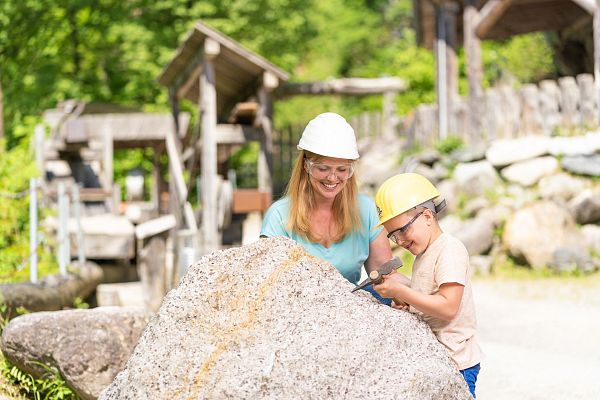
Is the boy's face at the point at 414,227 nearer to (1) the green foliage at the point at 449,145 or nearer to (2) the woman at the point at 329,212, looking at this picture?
(2) the woman at the point at 329,212

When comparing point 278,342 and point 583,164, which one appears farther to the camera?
point 583,164

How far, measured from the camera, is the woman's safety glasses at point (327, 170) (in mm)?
4293

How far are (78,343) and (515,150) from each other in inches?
354

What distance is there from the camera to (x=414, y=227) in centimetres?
386

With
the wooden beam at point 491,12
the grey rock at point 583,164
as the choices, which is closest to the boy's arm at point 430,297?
the grey rock at point 583,164

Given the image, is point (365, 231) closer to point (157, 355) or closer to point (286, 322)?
point (286, 322)

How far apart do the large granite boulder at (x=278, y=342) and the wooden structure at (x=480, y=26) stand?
32.4ft

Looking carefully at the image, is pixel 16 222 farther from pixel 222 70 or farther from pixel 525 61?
pixel 525 61

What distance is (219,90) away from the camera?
51.7ft

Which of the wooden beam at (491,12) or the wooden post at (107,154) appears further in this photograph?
the wooden post at (107,154)

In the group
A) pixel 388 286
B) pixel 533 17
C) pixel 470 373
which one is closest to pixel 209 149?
pixel 533 17

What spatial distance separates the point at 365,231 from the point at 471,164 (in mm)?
9175

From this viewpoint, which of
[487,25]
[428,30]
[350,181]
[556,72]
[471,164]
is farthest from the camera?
[428,30]

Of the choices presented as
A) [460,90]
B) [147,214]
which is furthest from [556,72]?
[147,214]
